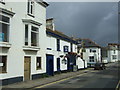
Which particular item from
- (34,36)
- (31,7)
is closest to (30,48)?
(34,36)

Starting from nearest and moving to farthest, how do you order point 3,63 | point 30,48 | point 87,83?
point 3,63, point 87,83, point 30,48

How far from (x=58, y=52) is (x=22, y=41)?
1049cm

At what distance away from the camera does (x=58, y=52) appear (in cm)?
2886

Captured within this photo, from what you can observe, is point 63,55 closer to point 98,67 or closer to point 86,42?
point 98,67

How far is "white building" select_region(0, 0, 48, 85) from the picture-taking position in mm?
16656

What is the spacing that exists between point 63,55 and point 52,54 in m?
4.69

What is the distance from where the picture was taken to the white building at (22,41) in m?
16.7

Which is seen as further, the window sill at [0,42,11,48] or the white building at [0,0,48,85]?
the white building at [0,0,48,85]

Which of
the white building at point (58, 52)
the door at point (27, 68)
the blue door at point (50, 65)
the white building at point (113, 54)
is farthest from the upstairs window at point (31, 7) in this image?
the white building at point (113, 54)

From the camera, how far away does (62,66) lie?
30.4 m

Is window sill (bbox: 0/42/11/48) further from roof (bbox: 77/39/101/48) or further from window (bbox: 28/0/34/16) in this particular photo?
roof (bbox: 77/39/101/48)

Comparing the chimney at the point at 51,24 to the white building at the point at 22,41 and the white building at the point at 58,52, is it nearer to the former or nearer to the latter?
the white building at the point at 58,52

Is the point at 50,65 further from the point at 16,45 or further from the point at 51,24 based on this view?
the point at 51,24

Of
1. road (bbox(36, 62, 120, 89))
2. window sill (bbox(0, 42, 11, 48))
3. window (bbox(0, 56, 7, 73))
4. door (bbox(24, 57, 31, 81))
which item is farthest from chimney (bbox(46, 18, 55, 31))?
window (bbox(0, 56, 7, 73))
